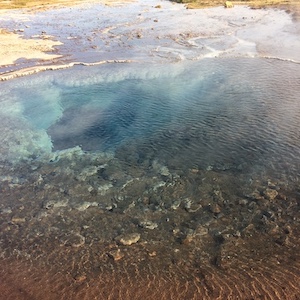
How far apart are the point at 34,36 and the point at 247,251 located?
26546 millimetres

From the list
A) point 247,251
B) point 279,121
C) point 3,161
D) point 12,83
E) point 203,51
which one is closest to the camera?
point 247,251

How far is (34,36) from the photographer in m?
27.7

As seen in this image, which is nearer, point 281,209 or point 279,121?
point 281,209

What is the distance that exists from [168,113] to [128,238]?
21.4 feet

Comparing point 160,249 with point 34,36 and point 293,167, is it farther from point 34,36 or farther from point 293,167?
point 34,36

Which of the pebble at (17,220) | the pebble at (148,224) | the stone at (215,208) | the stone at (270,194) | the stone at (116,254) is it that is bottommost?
the pebble at (148,224)

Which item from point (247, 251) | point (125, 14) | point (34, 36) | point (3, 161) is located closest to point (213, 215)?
point (247, 251)

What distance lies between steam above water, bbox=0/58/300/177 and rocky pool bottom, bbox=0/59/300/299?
0.24 ft

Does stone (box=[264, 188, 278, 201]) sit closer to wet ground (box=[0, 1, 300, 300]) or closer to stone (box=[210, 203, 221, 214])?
wet ground (box=[0, 1, 300, 300])

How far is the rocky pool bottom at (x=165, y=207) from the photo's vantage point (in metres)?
6.56

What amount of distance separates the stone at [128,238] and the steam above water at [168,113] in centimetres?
311

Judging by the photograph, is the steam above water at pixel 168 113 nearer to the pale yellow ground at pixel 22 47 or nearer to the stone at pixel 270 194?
the stone at pixel 270 194

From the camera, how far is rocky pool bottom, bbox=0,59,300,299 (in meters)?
6.56

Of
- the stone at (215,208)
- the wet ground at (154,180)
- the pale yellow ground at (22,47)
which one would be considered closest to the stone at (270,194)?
the wet ground at (154,180)
